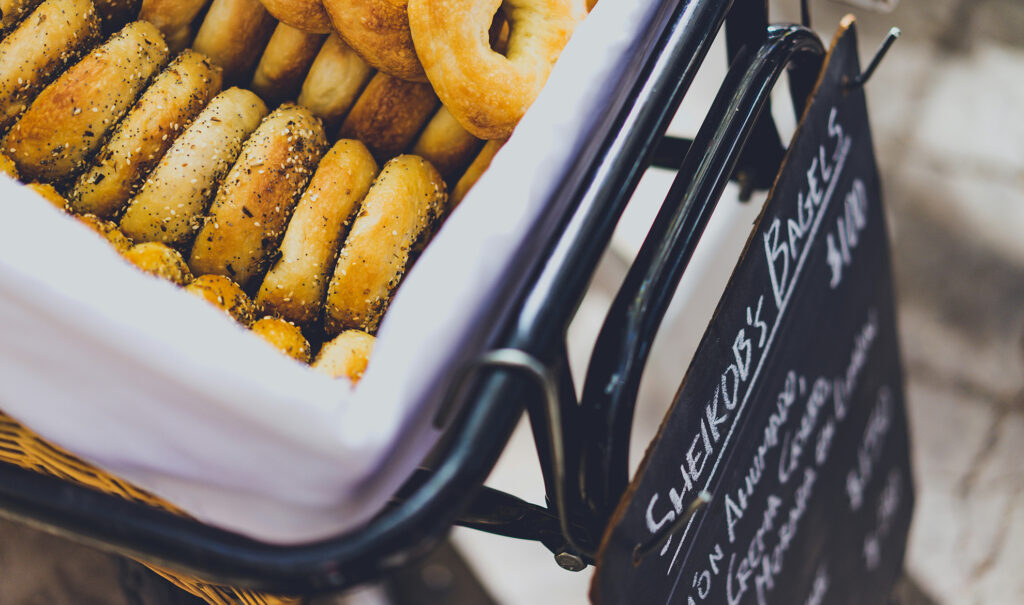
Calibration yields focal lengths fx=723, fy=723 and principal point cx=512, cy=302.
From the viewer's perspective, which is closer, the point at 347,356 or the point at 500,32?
the point at 347,356

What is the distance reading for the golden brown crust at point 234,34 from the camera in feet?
2.24

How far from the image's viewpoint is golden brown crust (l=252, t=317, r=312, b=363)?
54 cm

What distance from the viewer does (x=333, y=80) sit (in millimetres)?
670

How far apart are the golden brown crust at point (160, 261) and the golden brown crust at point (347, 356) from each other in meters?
0.13

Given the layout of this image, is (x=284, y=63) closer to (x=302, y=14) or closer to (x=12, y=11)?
(x=302, y=14)

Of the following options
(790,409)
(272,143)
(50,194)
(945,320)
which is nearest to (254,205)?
(272,143)

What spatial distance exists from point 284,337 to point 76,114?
272 mm

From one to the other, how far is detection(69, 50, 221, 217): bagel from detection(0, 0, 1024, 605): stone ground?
832 millimetres

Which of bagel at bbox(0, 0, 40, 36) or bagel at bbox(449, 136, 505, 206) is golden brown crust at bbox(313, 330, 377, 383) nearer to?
bagel at bbox(449, 136, 505, 206)

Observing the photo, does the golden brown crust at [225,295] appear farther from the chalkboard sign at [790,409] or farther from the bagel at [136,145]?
the chalkboard sign at [790,409]

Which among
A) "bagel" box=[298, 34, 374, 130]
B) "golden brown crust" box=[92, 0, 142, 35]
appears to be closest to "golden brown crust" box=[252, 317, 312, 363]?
"bagel" box=[298, 34, 374, 130]

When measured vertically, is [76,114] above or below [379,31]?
below

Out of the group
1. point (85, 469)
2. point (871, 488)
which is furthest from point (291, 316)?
point (871, 488)

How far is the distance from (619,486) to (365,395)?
0.16m
